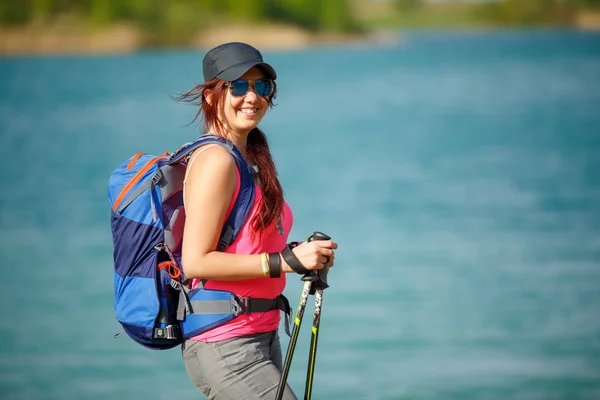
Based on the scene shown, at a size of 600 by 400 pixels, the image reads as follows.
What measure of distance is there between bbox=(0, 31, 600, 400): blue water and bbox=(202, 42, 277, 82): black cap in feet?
1.24

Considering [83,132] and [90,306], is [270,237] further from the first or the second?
[83,132]

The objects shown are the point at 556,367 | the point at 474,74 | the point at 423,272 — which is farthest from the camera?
the point at 474,74

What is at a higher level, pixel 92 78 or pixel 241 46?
pixel 92 78

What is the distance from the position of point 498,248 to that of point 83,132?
52.1ft

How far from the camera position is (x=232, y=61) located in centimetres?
238

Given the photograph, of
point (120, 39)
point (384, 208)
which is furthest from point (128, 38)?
point (384, 208)

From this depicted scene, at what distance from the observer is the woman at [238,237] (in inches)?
88.8

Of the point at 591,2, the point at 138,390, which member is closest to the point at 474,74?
the point at 591,2

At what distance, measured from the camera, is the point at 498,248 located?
1580 centimetres

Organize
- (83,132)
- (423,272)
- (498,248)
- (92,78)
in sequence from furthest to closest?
1. (92,78)
2. (83,132)
3. (498,248)
4. (423,272)

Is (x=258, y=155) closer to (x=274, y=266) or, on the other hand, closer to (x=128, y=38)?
(x=274, y=266)

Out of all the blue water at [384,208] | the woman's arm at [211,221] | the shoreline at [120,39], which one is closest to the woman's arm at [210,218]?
the woman's arm at [211,221]

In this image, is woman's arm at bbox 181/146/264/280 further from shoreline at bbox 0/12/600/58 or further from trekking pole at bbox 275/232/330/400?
shoreline at bbox 0/12/600/58

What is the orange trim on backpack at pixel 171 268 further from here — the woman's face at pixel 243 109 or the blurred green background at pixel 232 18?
A: the blurred green background at pixel 232 18
